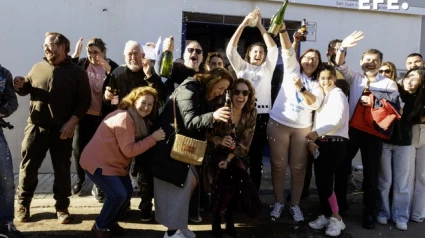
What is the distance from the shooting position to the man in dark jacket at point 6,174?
3393mm

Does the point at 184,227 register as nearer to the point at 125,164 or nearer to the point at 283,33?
the point at 125,164

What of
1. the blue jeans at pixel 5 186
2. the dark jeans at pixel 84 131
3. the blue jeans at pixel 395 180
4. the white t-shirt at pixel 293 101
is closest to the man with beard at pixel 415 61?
the blue jeans at pixel 395 180

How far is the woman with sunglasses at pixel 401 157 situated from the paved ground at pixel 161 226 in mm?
168

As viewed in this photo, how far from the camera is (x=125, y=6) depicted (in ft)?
19.9

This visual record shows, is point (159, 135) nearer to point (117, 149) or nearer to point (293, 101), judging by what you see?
point (117, 149)

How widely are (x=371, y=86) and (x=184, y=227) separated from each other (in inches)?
104

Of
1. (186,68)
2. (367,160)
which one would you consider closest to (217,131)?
(186,68)

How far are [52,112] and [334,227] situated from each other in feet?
10.5

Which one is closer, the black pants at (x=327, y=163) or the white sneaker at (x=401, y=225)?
the black pants at (x=327, y=163)

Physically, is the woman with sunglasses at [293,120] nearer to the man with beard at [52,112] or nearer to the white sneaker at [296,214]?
the white sneaker at [296,214]

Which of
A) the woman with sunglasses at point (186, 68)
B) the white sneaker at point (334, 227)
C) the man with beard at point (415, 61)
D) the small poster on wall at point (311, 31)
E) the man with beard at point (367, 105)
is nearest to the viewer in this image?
the white sneaker at point (334, 227)

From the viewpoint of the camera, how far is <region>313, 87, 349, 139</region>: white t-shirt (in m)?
3.88

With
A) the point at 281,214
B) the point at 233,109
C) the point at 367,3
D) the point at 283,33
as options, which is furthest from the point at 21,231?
the point at 367,3

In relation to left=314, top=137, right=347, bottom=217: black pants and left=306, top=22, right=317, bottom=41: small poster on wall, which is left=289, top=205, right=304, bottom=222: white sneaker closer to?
left=314, top=137, right=347, bottom=217: black pants
